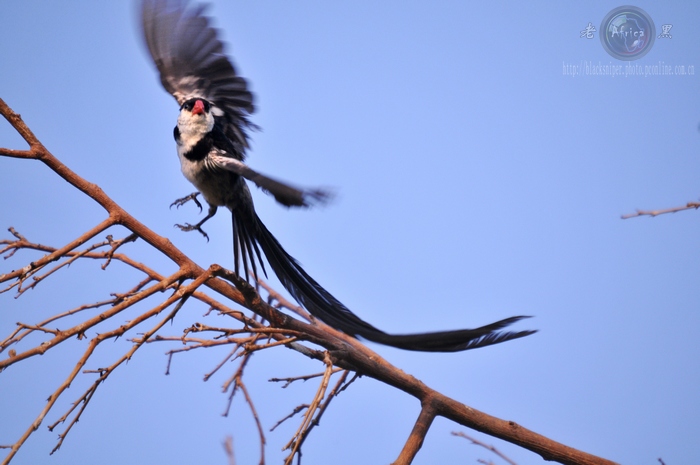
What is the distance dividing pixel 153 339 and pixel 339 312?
48 centimetres

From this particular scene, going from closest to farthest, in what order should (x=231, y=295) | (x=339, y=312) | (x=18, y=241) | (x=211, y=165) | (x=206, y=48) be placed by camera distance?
(x=18, y=241) < (x=231, y=295) < (x=339, y=312) < (x=211, y=165) < (x=206, y=48)

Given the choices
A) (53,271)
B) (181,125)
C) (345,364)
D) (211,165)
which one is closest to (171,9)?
(181,125)

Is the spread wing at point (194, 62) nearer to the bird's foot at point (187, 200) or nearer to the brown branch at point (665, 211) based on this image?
the bird's foot at point (187, 200)

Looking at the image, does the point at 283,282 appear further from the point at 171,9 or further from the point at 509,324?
the point at 171,9

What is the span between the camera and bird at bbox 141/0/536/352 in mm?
1262

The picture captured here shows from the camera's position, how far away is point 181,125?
181 cm

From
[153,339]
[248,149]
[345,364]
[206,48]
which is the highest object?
[206,48]

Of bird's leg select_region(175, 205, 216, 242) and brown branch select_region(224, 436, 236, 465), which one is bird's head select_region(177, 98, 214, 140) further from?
brown branch select_region(224, 436, 236, 465)

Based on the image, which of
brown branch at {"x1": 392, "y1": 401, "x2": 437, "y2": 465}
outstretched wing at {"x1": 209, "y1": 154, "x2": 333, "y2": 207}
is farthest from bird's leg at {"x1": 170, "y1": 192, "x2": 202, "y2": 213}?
brown branch at {"x1": 392, "y1": 401, "x2": 437, "y2": 465}

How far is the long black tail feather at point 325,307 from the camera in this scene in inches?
49.4

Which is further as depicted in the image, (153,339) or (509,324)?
(509,324)

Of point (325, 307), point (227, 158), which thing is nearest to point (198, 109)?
point (227, 158)

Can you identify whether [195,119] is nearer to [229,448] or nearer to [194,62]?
[194,62]

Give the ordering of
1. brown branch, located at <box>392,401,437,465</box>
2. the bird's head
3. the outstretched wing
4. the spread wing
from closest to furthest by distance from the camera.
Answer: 1. the outstretched wing
2. brown branch, located at <box>392,401,437,465</box>
3. the bird's head
4. the spread wing
